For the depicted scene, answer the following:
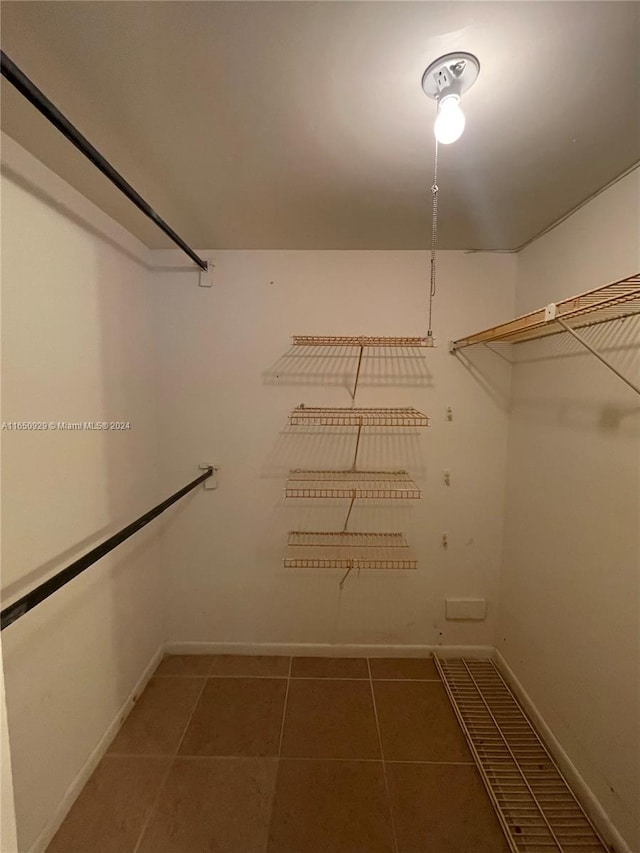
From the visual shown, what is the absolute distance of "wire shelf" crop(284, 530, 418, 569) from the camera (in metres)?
2.00

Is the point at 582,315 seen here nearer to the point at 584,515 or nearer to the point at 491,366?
the point at 491,366

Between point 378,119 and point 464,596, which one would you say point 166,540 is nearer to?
point 464,596

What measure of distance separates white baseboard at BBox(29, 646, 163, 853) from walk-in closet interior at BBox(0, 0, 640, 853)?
13mm

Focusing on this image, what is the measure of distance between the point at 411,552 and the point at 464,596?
1.38 ft

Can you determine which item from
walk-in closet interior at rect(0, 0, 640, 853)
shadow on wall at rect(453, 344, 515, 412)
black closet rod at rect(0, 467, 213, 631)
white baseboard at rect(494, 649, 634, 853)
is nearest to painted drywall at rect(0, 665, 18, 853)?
walk-in closet interior at rect(0, 0, 640, 853)

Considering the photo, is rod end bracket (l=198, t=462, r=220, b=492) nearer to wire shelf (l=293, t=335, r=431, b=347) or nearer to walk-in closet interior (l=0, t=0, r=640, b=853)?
walk-in closet interior (l=0, t=0, r=640, b=853)

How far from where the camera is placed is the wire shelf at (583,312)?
2.91 feet

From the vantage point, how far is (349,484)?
78.7 inches

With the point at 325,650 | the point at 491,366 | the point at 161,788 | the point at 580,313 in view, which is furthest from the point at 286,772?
the point at 491,366

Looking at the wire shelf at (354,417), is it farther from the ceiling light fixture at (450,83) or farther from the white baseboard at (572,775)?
the white baseboard at (572,775)

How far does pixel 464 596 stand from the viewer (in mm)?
2061

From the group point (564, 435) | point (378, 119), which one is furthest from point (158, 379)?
point (564, 435)

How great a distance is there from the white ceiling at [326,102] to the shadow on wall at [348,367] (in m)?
0.67

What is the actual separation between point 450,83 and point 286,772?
2.41m
